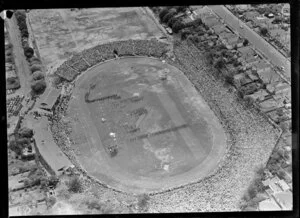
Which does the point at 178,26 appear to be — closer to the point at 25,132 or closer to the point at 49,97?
the point at 49,97

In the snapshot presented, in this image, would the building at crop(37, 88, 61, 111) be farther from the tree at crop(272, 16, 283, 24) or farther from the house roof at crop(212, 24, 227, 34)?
the tree at crop(272, 16, 283, 24)

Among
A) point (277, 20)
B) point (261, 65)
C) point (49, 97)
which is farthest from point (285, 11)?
point (49, 97)

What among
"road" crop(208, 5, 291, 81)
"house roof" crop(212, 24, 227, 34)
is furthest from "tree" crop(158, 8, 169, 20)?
"house roof" crop(212, 24, 227, 34)

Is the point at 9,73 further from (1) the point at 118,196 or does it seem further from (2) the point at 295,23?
(2) the point at 295,23

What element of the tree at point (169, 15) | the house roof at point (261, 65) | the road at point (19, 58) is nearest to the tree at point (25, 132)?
the road at point (19, 58)

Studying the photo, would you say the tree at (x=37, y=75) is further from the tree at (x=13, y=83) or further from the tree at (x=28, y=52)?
the tree at (x=28, y=52)

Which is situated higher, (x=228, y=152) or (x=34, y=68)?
(x=228, y=152)

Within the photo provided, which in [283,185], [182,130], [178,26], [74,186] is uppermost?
Result: [178,26]
